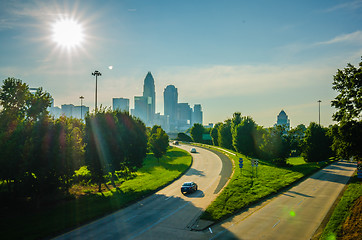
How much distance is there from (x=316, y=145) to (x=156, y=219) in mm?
47786

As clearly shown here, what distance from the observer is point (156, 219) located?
21000 millimetres

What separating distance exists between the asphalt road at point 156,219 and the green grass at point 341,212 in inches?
321

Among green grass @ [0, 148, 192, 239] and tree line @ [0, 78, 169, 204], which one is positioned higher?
tree line @ [0, 78, 169, 204]

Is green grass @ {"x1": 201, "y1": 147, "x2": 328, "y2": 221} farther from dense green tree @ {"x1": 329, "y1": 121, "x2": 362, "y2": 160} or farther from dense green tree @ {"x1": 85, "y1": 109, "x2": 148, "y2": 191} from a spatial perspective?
dense green tree @ {"x1": 85, "y1": 109, "x2": 148, "y2": 191}

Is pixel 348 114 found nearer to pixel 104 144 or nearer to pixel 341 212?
pixel 341 212

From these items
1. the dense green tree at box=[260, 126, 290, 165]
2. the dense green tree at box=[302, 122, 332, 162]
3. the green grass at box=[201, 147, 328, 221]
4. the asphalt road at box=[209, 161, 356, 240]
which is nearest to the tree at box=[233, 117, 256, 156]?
the dense green tree at box=[260, 126, 290, 165]

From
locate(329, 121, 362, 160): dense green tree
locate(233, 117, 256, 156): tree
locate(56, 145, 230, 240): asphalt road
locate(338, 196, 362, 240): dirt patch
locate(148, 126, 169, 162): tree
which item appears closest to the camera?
locate(338, 196, 362, 240): dirt patch

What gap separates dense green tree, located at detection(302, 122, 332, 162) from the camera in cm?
5602

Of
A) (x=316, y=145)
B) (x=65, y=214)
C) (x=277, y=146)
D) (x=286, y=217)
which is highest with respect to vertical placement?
(x=277, y=146)

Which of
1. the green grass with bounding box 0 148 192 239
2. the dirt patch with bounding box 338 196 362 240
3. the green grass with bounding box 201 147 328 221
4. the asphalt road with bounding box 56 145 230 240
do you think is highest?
the dirt patch with bounding box 338 196 362 240

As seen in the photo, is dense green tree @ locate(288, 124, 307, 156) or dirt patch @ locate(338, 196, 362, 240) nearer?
dirt patch @ locate(338, 196, 362, 240)

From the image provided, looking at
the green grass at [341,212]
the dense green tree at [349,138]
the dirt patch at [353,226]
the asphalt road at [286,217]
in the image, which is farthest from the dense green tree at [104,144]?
the dense green tree at [349,138]

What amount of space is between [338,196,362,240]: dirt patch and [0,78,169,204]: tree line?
2348 cm

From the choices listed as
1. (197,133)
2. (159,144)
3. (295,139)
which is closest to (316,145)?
(295,139)
